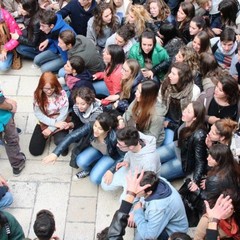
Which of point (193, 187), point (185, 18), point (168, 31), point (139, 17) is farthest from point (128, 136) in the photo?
point (185, 18)

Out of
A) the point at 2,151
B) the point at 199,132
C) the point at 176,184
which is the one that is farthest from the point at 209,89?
the point at 2,151

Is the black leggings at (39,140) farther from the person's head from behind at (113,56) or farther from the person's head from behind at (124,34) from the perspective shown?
the person's head from behind at (124,34)

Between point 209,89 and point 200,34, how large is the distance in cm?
100

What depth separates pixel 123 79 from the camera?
6891 millimetres

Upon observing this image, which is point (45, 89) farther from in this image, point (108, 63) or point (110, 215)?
point (110, 215)

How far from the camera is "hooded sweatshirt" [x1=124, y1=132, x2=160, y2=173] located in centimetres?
573

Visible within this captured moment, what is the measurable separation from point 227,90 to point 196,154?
902mm

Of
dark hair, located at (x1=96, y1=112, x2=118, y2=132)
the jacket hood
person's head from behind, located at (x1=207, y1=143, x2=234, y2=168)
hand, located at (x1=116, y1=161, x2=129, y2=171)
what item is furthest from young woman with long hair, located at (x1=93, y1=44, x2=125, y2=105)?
the jacket hood

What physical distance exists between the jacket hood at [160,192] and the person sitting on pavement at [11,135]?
222 cm

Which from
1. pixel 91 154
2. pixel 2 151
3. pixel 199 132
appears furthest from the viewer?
pixel 2 151

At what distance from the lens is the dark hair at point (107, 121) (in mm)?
6074

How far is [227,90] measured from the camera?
6.19 meters

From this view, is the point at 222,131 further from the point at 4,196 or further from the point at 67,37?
the point at 67,37

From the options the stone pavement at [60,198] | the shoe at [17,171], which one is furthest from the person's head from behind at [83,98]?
the shoe at [17,171]
